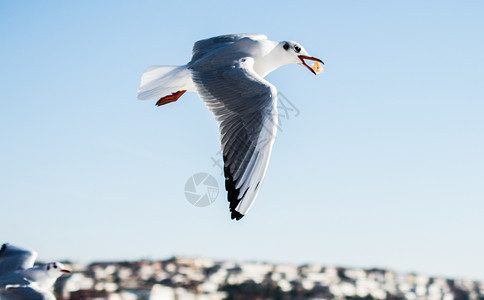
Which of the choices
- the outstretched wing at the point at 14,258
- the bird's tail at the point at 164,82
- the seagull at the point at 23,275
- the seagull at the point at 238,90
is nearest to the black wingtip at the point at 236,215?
the seagull at the point at 238,90

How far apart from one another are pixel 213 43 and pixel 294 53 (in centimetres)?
55

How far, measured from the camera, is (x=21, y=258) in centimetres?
552

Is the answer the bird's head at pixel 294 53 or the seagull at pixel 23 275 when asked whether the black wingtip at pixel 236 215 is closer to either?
the bird's head at pixel 294 53

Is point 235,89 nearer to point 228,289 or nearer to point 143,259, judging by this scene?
point 228,289

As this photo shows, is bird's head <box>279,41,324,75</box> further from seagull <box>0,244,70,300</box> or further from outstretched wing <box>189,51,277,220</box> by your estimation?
seagull <box>0,244,70,300</box>

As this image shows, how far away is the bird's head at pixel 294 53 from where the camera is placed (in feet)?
13.2

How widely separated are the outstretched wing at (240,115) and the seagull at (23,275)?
2475 millimetres

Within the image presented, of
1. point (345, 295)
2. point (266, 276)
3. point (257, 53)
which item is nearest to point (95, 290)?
point (266, 276)

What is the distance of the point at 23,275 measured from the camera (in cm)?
521

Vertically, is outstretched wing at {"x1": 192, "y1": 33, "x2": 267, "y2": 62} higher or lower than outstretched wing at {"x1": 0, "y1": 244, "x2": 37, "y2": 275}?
higher

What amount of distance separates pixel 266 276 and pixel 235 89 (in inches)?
521

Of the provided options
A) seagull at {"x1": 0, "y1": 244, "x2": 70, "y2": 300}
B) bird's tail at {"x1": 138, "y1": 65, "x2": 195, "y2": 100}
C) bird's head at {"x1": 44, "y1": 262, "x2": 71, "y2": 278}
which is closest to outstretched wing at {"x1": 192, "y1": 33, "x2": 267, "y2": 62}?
bird's tail at {"x1": 138, "y1": 65, "x2": 195, "y2": 100}

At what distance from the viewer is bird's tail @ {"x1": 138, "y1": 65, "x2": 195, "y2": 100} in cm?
379

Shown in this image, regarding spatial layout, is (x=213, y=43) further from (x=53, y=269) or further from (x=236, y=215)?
(x=53, y=269)
